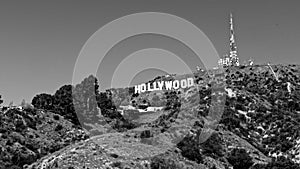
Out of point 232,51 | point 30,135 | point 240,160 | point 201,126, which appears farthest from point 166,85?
point 240,160

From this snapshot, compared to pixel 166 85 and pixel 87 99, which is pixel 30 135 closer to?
pixel 87 99

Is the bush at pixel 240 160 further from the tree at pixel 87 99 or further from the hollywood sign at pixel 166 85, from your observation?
the hollywood sign at pixel 166 85

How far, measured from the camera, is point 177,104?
13012 centimetres

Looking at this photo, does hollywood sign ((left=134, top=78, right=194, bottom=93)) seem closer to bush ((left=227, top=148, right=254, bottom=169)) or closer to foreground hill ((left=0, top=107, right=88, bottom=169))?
foreground hill ((left=0, top=107, right=88, bottom=169))

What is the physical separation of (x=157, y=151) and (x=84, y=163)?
14.1 metres

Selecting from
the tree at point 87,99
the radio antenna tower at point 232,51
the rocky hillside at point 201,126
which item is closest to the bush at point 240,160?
the rocky hillside at point 201,126

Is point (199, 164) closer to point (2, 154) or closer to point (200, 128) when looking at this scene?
point (200, 128)

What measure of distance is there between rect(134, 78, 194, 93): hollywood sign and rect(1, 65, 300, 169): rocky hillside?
4016mm

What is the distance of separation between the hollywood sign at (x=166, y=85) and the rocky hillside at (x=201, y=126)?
4016 mm

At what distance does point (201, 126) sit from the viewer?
9412 cm

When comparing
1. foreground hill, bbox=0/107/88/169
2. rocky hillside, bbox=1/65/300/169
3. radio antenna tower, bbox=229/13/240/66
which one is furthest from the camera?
radio antenna tower, bbox=229/13/240/66

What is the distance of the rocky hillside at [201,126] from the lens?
199ft

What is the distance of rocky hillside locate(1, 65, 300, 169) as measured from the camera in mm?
60562

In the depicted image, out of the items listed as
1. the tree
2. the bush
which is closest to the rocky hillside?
the bush
